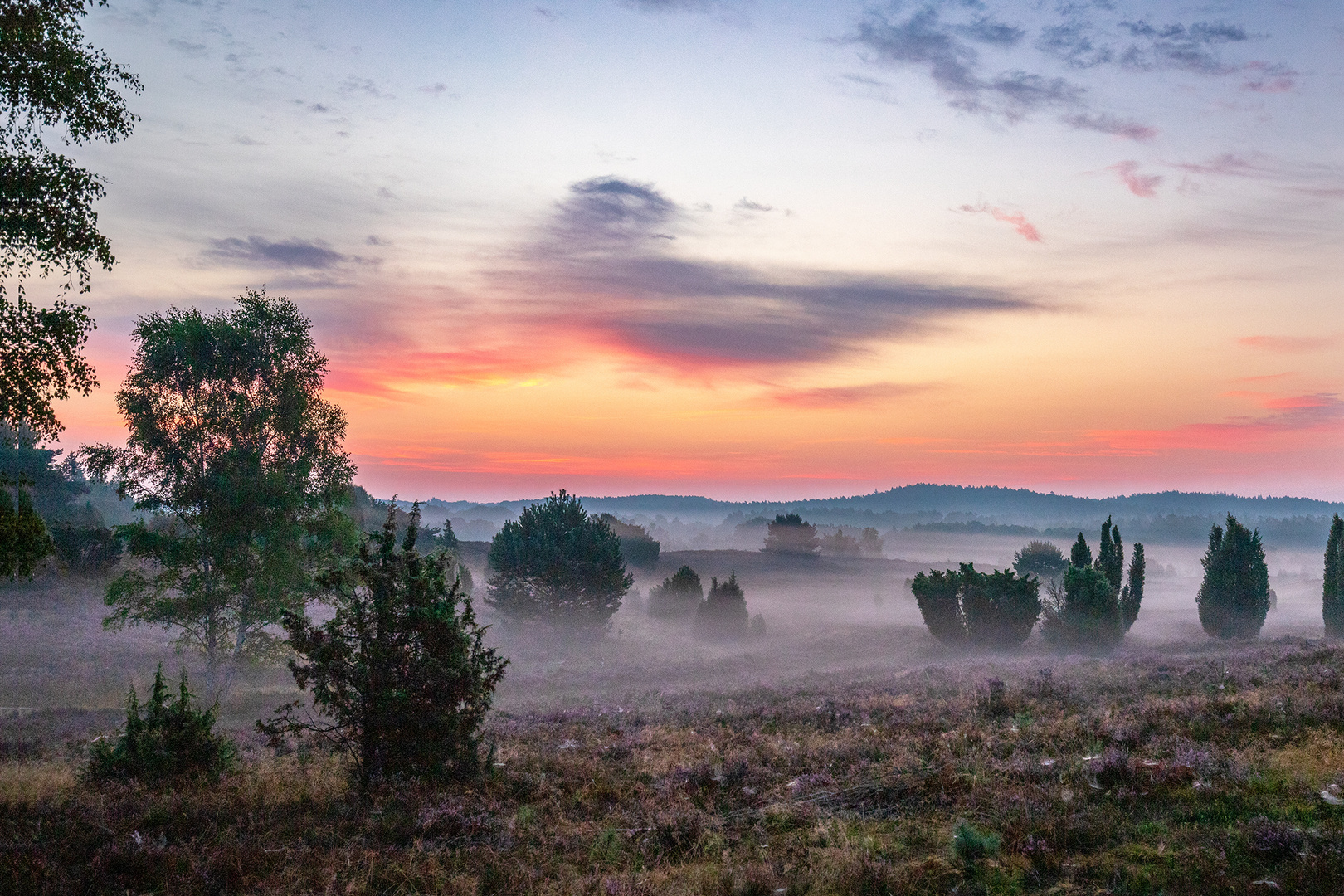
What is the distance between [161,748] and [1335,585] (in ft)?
189

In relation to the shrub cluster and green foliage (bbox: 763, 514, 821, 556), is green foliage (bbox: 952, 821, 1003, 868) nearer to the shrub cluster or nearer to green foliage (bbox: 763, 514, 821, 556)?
the shrub cluster

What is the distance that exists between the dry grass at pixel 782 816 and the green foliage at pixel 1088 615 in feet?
90.8

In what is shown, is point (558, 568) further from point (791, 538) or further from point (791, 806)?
point (791, 538)

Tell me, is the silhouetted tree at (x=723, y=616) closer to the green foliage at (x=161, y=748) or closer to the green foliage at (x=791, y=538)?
the green foliage at (x=161, y=748)

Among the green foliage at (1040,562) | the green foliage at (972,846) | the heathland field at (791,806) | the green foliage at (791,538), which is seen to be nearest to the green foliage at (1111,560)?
the heathland field at (791,806)

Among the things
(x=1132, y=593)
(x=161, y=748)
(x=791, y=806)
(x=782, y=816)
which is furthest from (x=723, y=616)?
(x=161, y=748)

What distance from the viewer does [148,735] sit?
10180mm

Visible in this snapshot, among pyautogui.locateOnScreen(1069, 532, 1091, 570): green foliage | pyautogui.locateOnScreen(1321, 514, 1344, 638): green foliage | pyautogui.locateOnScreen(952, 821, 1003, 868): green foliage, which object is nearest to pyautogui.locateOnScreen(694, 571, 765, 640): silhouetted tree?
pyautogui.locateOnScreen(1069, 532, 1091, 570): green foliage

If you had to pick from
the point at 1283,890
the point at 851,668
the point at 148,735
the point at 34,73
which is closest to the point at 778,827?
the point at 1283,890

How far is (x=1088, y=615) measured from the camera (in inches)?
1523

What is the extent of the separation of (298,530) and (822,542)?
119840mm

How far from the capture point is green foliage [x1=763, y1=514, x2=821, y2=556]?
110500 mm

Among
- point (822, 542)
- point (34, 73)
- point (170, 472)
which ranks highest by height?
point (34, 73)

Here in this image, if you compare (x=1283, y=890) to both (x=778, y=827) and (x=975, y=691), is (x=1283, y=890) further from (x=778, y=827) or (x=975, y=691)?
(x=975, y=691)
